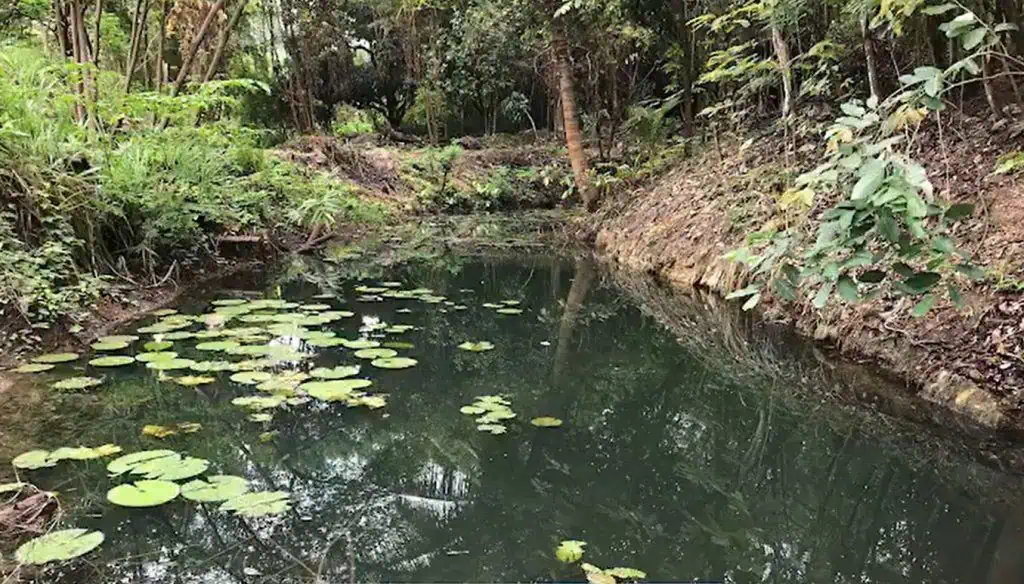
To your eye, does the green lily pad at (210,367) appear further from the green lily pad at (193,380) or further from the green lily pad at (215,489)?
the green lily pad at (215,489)

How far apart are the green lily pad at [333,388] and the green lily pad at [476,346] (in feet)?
3.78

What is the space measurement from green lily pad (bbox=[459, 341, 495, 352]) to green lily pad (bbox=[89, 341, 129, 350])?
7.00ft

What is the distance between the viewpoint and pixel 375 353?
4551mm

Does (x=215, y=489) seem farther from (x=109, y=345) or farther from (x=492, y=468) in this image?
(x=109, y=345)

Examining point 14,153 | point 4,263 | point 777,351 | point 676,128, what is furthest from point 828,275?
point 676,128

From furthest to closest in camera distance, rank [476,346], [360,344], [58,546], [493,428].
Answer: [476,346] → [360,344] → [493,428] → [58,546]

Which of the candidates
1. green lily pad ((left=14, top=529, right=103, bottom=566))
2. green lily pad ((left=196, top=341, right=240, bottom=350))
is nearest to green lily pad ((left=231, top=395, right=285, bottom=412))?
green lily pad ((left=196, top=341, right=240, bottom=350))

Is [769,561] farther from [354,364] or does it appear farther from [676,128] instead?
[676,128]

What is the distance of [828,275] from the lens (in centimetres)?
→ 213

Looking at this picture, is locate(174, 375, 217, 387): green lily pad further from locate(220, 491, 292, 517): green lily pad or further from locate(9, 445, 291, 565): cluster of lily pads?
locate(220, 491, 292, 517): green lily pad

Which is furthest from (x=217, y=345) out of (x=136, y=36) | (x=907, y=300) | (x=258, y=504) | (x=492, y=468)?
(x=136, y=36)

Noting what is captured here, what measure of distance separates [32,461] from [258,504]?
99 centimetres

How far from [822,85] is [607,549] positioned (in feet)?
17.7

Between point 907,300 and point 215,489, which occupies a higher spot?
point 907,300
